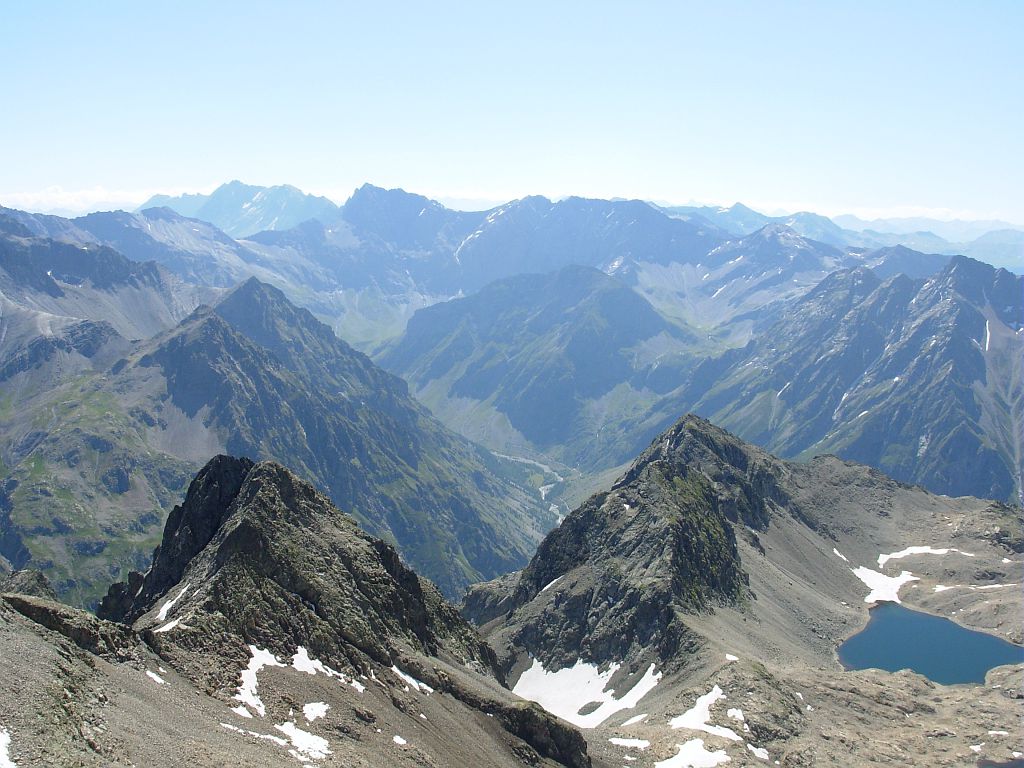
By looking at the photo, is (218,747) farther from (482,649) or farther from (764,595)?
(764,595)

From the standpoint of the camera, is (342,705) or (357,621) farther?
(357,621)

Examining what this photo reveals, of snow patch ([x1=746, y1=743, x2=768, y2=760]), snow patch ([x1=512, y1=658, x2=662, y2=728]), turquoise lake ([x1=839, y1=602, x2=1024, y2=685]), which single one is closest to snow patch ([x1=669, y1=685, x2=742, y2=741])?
snow patch ([x1=746, y1=743, x2=768, y2=760])

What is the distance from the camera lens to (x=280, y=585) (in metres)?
90.8

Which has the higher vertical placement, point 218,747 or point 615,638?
point 218,747

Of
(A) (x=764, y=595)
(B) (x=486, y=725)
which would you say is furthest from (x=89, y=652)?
(A) (x=764, y=595)

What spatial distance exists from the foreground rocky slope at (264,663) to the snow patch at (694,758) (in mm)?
15553

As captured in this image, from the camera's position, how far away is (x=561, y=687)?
511 feet

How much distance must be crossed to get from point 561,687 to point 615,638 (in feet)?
45.3

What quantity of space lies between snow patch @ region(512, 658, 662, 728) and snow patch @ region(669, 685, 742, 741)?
56.2 ft

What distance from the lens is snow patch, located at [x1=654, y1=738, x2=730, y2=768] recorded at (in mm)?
101875

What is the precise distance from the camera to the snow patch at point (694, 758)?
102 metres

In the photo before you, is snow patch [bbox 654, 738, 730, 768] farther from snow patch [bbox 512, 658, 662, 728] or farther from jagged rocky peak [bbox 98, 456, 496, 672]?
snow patch [bbox 512, 658, 662, 728]

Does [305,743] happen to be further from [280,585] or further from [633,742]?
[633,742]

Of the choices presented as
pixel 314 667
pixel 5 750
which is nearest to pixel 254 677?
pixel 314 667
